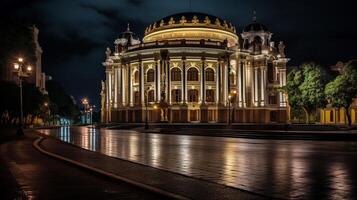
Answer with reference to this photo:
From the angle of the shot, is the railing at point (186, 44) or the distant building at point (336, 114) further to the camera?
the railing at point (186, 44)

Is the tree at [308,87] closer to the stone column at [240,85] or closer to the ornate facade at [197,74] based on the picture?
the ornate facade at [197,74]

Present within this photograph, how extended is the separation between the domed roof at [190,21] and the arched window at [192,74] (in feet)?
37.4

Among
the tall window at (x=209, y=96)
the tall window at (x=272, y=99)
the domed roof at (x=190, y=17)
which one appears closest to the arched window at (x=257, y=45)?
the domed roof at (x=190, y=17)

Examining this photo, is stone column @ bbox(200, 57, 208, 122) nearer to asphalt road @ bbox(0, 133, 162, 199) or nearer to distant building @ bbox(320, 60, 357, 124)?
distant building @ bbox(320, 60, 357, 124)

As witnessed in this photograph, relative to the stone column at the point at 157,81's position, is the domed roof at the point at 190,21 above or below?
above


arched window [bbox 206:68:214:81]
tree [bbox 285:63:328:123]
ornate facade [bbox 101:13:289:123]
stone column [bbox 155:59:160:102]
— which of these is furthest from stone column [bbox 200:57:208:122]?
tree [bbox 285:63:328:123]

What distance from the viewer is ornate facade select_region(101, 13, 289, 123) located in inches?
3718

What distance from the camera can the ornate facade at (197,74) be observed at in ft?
310

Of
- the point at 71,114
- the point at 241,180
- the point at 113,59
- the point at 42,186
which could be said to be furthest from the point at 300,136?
the point at 71,114

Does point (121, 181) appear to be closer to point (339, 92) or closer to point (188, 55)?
point (339, 92)

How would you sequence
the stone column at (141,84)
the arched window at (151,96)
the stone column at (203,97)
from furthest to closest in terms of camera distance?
the arched window at (151,96) → the stone column at (141,84) → the stone column at (203,97)

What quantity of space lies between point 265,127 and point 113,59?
2405 inches

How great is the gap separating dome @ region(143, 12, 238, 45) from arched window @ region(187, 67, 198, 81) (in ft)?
26.7

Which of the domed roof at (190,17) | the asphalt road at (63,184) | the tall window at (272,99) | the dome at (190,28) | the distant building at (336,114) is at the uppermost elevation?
the domed roof at (190,17)
